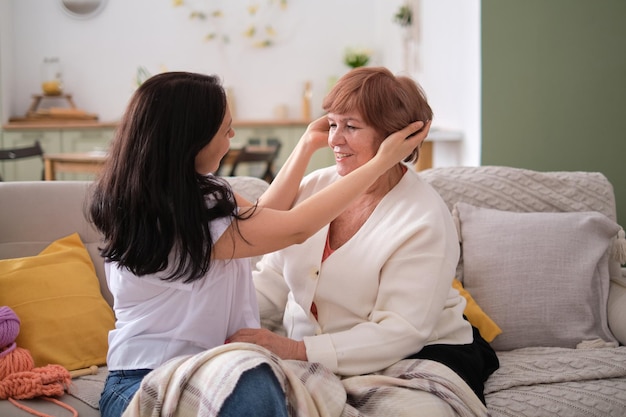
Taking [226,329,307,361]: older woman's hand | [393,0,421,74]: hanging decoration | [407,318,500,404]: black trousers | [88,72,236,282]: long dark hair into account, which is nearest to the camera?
[88,72,236,282]: long dark hair

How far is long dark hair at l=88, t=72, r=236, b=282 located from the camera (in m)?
1.47

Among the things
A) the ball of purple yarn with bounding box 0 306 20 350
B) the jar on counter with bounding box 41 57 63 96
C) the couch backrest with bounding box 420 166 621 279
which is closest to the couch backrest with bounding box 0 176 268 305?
the ball of purple yarn with bounding box 0 306 20 350

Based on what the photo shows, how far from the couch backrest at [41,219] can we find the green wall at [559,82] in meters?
2.24

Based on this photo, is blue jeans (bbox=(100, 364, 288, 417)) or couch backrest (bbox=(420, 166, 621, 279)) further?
couch backrest (bbox=(420, 166, 621, 279))

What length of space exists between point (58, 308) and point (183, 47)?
19.7ft

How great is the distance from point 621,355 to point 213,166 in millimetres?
1276

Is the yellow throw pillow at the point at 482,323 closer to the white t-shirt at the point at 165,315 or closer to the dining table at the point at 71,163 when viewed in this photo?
the white t-shirt at the point at 165,315

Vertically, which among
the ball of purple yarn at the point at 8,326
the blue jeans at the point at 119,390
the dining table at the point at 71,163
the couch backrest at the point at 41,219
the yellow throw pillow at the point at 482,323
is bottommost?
the yellow throw pillow at the point at 482,323

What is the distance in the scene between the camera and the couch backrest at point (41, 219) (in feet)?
7.13

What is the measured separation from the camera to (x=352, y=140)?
1.90m

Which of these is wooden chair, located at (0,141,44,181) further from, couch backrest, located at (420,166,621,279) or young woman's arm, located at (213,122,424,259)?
young woman's arm, located at (213,122,424,259)

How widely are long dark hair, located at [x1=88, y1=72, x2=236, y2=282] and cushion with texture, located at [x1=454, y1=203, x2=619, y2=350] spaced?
41.8 inches

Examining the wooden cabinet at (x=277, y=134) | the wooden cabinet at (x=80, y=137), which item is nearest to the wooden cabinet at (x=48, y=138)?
the wooden cabinet at (x=80, y=137)

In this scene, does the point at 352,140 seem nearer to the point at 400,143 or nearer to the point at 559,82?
the point at 400,143
